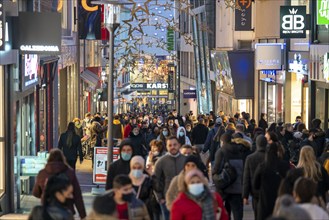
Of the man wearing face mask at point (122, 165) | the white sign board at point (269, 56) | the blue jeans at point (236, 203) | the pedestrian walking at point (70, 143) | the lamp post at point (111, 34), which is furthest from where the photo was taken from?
the white sign board at point (269, 56)

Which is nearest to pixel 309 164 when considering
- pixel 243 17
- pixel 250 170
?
pixel 250 170

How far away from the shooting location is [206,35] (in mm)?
62312

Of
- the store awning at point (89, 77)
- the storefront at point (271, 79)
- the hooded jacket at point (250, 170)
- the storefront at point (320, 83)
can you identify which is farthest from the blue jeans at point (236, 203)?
the store awning at point (89, 77)

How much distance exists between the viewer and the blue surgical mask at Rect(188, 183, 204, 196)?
414 inches

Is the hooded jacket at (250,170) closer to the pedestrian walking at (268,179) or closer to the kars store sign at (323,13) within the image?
the pedestrian walking at (268,179)

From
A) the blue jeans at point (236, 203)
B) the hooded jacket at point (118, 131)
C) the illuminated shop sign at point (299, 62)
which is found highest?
the illuminated shop sign at point (299, 62)

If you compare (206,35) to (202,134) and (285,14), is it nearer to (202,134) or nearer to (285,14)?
(285,14)

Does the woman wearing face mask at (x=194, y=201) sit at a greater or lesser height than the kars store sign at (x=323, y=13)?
lesser

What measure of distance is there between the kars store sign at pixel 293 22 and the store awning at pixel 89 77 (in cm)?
1811

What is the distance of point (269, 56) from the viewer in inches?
1564

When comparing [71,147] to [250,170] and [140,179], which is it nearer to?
[250,170]

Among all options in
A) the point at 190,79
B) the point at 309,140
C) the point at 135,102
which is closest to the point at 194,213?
the point at 309,140

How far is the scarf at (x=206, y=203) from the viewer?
10.6 m

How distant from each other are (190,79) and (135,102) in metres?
60.3
